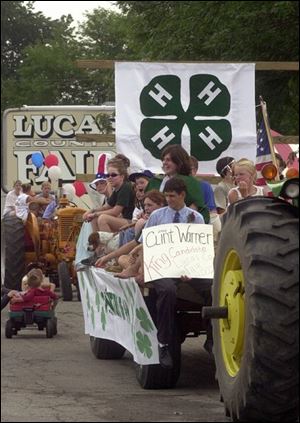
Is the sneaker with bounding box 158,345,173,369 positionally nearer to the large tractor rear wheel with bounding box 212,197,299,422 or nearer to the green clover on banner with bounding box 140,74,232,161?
the large tractor rear wheel with bounding box 212,197,299,422

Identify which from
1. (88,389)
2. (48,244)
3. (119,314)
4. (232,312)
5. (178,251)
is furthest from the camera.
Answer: (48,244)

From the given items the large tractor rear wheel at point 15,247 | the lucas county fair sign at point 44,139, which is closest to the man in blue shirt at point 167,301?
the large tractor rear wheel at point 15,247

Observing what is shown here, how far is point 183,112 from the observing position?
43.0 ft

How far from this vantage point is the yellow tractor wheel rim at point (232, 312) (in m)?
7.13

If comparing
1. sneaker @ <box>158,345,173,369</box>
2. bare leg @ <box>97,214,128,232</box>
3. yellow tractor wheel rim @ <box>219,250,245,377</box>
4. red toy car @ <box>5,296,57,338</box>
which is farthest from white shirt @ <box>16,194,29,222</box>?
yellow tractor wheel rim @ <box>219,250,245,377</box>

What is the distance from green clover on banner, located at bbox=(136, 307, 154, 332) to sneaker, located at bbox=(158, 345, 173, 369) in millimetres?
230

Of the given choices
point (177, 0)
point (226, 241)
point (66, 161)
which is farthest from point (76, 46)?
point (226, 241)

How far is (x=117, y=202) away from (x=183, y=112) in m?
1.53

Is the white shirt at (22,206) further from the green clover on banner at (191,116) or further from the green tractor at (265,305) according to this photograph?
the green tractor at (265,305)

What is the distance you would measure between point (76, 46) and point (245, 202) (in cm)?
4612

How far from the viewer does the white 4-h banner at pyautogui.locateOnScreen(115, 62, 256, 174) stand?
13.1 metres

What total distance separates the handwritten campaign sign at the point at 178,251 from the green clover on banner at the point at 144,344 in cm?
51

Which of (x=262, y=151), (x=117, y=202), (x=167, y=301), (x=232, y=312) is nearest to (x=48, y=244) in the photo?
(x=262, y=151)

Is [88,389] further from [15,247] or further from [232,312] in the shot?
[15,247]
